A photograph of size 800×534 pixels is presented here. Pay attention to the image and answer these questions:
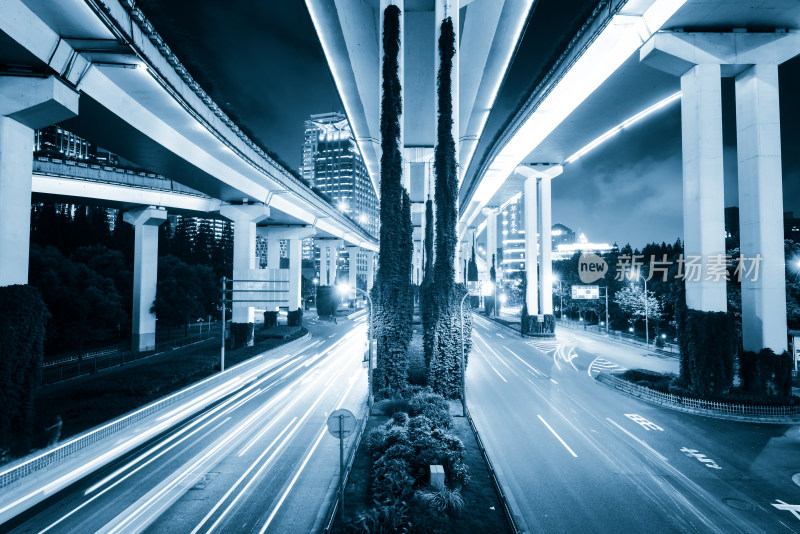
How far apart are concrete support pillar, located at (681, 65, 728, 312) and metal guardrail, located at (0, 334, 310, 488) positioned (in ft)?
80.8

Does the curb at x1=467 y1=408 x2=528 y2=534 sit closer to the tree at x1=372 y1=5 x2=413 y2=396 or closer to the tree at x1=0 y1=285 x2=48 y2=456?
the tree at x1=372 y1=5 x2=413 y2=396

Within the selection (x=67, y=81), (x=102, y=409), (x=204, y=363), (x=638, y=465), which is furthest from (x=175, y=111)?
(x=638, y=465)

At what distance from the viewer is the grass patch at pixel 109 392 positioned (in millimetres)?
14305

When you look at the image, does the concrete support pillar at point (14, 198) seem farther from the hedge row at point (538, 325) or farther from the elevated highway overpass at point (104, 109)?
the hedge row at point (538, 325)

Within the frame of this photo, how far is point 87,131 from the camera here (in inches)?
655

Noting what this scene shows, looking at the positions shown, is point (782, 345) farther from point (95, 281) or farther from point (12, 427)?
point (95, 281)

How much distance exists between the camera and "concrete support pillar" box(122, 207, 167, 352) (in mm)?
32344

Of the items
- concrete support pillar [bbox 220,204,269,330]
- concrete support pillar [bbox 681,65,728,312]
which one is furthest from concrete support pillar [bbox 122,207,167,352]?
concrete support pillar [bbox 681,65,728,312]

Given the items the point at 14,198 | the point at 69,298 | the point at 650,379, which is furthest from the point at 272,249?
the point at 650,379

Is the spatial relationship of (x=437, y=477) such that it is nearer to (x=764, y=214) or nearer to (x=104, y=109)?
(x=104, y=109)

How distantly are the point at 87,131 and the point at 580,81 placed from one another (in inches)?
1057

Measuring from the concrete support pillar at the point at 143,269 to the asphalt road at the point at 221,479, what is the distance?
18373 mm

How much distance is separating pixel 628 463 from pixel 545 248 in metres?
31.5

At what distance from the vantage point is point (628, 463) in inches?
484
